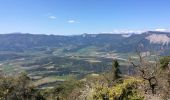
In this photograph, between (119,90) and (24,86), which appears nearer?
(119,90)

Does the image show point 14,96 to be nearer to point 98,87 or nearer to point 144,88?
point 144,88

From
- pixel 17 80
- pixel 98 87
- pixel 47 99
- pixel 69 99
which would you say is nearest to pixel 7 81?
pixel 17 80

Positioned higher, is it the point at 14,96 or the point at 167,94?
the point at 167,94

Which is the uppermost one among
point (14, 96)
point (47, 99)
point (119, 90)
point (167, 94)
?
point (119, 90)

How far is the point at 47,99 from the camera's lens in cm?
11825

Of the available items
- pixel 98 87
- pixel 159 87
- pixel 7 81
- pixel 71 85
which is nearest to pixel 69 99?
pixel 7 81

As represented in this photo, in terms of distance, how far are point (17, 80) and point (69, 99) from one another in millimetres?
17488

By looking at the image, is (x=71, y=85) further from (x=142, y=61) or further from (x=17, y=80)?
(x=142, y=61)

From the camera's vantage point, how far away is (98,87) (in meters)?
37.5

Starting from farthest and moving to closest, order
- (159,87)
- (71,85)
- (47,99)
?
(71,85) → (47,99) → (159,87)

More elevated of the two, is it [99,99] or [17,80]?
[99,99]

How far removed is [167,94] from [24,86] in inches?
2446

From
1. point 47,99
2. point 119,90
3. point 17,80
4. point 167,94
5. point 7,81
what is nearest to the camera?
point 119,90

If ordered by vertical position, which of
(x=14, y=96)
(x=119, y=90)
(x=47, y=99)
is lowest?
(x=47, y=99)
